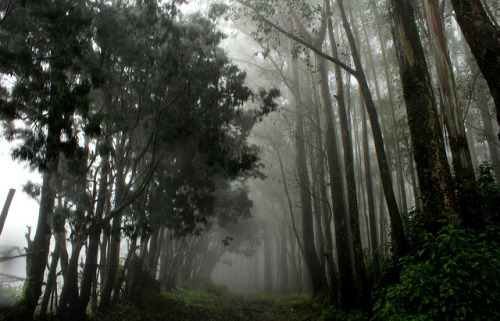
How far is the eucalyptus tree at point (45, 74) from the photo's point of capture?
259 inches

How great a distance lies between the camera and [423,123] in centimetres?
593

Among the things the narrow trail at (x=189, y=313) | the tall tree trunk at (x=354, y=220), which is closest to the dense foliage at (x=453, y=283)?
the tall tree trunk at (x=354, y=220)

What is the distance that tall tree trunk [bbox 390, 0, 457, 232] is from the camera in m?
5.44

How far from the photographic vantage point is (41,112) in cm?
686

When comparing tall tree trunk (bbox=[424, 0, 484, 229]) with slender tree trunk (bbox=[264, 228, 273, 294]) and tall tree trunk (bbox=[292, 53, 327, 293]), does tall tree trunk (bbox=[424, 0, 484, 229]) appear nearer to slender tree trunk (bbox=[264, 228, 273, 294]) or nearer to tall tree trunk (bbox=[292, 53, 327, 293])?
tall tree trunk (bbox=[292, 53, 327, 293])

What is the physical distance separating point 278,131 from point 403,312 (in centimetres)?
1753

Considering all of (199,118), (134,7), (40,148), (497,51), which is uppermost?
(134,7)

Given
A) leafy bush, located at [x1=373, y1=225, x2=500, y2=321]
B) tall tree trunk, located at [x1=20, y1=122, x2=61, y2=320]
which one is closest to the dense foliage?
leafy bush, located at [x1=373, y1=225, x2=500, y2=321]

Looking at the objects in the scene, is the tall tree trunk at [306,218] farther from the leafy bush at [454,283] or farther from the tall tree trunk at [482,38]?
the tall tree trunk at [482,38]

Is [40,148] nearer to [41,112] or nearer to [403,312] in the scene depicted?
[41,112]

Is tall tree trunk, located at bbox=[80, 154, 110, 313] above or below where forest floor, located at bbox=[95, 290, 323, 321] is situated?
above

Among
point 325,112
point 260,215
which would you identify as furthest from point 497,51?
point 260,215

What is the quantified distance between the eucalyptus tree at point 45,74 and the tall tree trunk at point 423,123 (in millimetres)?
6593

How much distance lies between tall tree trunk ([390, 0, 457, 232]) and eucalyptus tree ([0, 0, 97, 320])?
260 inches
